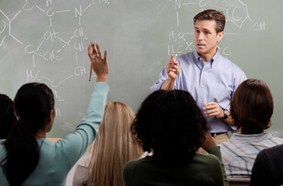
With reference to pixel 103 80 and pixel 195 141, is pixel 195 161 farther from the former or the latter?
pixel 103 80

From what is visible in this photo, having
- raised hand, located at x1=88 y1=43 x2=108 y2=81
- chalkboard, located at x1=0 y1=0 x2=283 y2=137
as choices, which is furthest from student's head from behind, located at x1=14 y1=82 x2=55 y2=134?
chalkboard, located at x1=0 y1=0 x2=283 y2=137

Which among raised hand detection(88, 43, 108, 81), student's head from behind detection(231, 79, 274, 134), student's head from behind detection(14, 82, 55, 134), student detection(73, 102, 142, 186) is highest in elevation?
raised hand detection(88, 43, 108, 81)

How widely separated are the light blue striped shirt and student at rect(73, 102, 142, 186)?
1.18m

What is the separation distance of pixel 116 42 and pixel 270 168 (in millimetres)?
2246

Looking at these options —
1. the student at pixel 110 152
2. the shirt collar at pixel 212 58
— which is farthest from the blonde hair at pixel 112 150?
the shirt collar at pixel 212 58

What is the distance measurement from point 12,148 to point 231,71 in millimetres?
2250

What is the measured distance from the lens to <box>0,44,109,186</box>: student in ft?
5.84

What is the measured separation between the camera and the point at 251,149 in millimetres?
2207

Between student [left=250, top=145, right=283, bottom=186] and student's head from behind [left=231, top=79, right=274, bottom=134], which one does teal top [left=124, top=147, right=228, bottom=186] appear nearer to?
student [left=250, top=145, right=283, bottom=186]

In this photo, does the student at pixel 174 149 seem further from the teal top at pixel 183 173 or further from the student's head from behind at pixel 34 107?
the student's head from behind at pixel 34 107

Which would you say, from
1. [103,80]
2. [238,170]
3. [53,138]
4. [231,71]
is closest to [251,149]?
[238,170]

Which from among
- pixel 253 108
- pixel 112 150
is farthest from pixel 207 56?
pixel 112 150

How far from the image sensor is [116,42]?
12.5 feet

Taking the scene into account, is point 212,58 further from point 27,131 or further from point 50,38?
point 27,131
